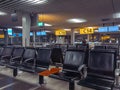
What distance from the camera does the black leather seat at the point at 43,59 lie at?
386 centimetres

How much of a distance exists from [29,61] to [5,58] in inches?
58.3

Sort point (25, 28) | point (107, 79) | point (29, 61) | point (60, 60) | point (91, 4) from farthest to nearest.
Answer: point (25, 28) → point (91, 4) → point (29, 61) → point (60, 60) → point (107, 79)

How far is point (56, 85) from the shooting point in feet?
12.0

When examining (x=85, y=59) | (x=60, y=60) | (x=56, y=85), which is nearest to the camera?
(x=85, y=59)

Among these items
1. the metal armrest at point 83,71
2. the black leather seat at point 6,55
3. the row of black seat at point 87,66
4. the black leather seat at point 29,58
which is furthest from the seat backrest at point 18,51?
the metal armrest at point 83,71

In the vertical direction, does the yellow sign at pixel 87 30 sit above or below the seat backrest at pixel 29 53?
above

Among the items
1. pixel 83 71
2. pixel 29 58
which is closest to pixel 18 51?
pixel 29 58

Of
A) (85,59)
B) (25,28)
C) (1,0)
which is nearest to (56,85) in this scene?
(85,59)

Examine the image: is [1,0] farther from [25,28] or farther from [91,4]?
[91,4]

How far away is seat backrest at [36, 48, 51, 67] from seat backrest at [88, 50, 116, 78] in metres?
1.26

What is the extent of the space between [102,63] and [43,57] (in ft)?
5.71

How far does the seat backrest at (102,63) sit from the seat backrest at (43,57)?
4.12 ft

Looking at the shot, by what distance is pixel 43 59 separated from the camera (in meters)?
3.97

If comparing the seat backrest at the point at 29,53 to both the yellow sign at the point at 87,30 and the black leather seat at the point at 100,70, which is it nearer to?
the black leather seat at the point at 100,70
